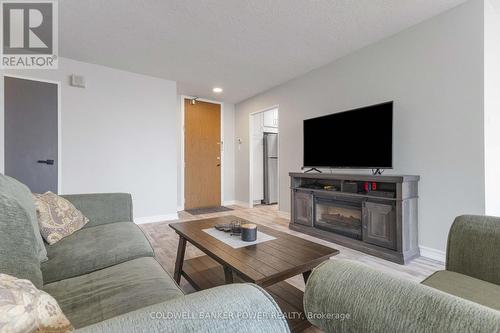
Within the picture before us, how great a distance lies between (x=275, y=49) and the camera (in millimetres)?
2934

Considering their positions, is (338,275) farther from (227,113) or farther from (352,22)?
(227,113)

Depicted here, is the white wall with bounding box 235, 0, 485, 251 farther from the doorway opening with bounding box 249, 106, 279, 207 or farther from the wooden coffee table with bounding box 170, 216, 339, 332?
the doorway opening with bounding box 249, 106, 279, 207

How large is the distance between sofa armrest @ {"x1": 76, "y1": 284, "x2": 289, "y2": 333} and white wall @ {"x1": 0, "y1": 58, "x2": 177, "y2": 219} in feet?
11.4

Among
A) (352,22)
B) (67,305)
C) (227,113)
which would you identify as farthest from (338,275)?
(227,113)

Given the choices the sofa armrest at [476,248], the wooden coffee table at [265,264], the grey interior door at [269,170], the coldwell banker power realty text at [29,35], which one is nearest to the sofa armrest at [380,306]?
the wooden coffee table at [265,264]

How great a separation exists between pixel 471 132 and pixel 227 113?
423cm

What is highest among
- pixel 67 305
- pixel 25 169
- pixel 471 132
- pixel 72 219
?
pixel 471 132

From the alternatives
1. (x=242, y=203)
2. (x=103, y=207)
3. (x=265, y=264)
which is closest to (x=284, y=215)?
(x=242, y=203)

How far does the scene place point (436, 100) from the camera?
232 cm

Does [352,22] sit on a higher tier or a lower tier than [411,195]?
higher

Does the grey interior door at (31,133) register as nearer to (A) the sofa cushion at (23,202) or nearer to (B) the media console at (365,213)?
(A) the sofa cushion at (23,202)

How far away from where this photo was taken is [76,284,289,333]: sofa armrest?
41 centimetres

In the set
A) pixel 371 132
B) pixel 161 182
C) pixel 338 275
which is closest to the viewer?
pixel 338 275

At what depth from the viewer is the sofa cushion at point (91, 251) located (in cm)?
122
